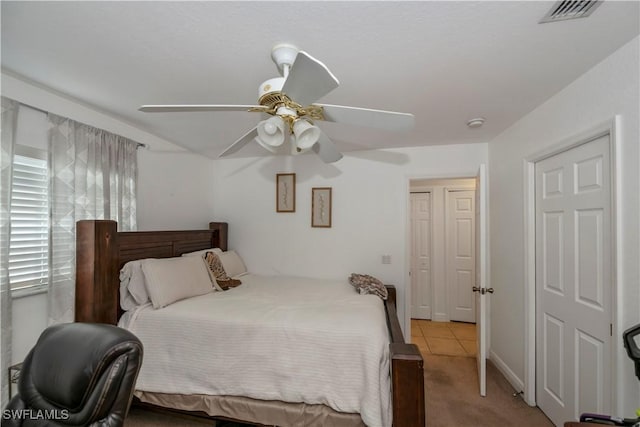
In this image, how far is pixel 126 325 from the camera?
210cm

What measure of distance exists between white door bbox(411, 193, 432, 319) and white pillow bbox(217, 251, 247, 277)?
2713 millimetres

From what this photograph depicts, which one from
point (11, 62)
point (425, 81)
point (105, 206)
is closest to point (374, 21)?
point (425, 81)

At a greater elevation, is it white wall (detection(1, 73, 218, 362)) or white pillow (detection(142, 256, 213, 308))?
white wall (detection(1, 73, 218, 362))

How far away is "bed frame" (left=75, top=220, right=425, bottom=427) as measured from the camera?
157 cm

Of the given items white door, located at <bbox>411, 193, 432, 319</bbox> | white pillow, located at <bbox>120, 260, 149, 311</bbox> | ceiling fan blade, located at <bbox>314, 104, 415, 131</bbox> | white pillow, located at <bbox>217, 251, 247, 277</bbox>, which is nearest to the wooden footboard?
ceiling fan blade, located at <bbox>314, 104, 415, 131</bbox>

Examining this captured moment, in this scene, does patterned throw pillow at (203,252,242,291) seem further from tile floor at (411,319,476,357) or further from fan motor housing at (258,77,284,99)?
tile floor at (411,319,476,357)

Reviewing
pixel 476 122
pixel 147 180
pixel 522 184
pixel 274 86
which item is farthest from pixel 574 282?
pixel 147 180

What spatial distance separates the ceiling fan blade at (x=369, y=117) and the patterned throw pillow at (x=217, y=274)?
2.00 metres

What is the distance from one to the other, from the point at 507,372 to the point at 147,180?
4.05m

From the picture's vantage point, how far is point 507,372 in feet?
8.92

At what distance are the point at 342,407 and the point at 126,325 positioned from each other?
5.44 ft

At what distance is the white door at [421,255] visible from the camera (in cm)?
454

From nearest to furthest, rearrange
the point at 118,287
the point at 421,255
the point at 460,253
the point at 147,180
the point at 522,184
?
the point at 118,287 < the point at 522,184 < the point at 147,180 < the point at 460,253 < the point at 421,255

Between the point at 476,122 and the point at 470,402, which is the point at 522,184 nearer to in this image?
the point at 476,122
